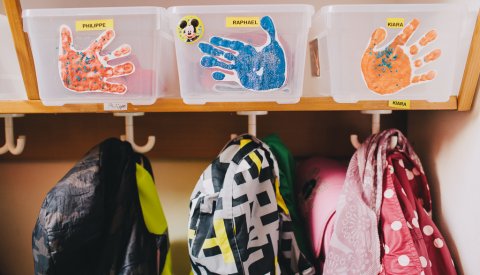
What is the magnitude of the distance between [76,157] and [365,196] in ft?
2.88

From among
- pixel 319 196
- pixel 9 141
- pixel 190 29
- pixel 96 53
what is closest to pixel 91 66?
pixel 96 53

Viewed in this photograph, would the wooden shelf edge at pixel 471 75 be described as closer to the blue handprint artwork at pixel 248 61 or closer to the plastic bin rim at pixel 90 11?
the blue handprint artwork at pixel 248 61

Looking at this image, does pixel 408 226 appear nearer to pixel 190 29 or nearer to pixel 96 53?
pixel 190 29

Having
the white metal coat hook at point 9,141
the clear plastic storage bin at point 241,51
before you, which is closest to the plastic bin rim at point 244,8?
the clear plastic storage bin at point 241,51

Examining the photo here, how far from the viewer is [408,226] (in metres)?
0.81

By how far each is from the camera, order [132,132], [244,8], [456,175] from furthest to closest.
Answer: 1. [132,132]
2. [456,175]
3. [244,8]

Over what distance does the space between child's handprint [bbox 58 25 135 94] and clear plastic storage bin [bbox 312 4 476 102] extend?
0.45m

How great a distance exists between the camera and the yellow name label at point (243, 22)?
778 millimetres

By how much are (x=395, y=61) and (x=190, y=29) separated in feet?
1.47

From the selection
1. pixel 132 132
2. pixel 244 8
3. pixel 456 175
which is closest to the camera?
pixel 244 8

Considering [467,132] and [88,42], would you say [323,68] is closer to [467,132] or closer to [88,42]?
[467,132]

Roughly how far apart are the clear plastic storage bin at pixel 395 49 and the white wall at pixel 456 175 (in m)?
0.11

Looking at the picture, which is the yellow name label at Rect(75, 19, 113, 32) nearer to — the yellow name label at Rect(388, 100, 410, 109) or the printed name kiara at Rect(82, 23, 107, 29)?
the printed name kiara at Rect(82, 23, 107, 29)

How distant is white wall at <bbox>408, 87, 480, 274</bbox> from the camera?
0.81m
